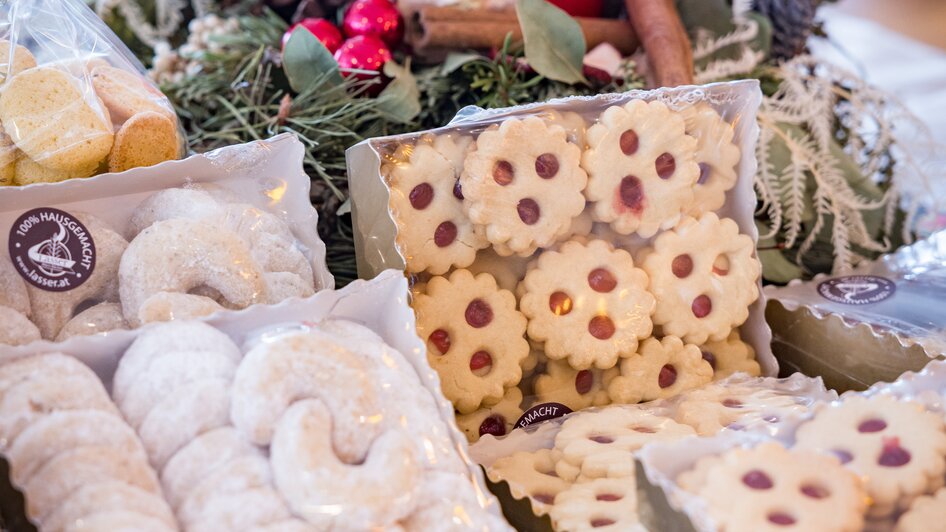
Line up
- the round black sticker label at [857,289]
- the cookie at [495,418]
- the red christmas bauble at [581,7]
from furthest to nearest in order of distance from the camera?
the red christmas bauble at [581,7], the round black sticker label at [857,289], the cookie at [495,418]

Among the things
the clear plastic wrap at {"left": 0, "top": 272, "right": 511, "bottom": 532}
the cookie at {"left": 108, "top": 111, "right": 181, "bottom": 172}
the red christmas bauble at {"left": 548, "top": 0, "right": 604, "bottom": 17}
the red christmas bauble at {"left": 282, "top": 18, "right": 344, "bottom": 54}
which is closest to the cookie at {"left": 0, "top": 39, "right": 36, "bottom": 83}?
the cookie at {"left": 108, "top": 111, "right": 181, "bottom": 172}

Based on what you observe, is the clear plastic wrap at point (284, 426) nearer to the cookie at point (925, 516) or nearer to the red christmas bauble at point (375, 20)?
the cookie at point (925, 516)

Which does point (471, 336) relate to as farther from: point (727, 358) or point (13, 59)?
point (13, 59)

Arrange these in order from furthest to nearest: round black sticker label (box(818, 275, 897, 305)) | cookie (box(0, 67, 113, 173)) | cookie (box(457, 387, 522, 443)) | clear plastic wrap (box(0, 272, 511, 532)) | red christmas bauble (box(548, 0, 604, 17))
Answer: red christmas bauble (box(548, 0, 604, 17)) < round black sticker label (box(818, 275, 897, 305)) < cookie (box(457, 387, 522, 443)) < cookie (box(0, 67, 113, 173)) < clear plastic wrap (box(0, 272, 511, 532))

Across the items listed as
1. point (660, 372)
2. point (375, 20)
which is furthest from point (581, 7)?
point (660, 372)

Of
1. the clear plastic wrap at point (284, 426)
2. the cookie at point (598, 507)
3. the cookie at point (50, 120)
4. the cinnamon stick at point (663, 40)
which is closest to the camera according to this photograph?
the clear plastic wrap at point (284, 426)

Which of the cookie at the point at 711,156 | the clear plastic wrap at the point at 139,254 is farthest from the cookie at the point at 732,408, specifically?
the clear plastic wrap at the point at 139,254

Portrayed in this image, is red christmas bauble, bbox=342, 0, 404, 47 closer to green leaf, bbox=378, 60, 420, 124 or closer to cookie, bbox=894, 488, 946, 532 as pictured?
green leaf, bbox=378, 60, 420, 124
